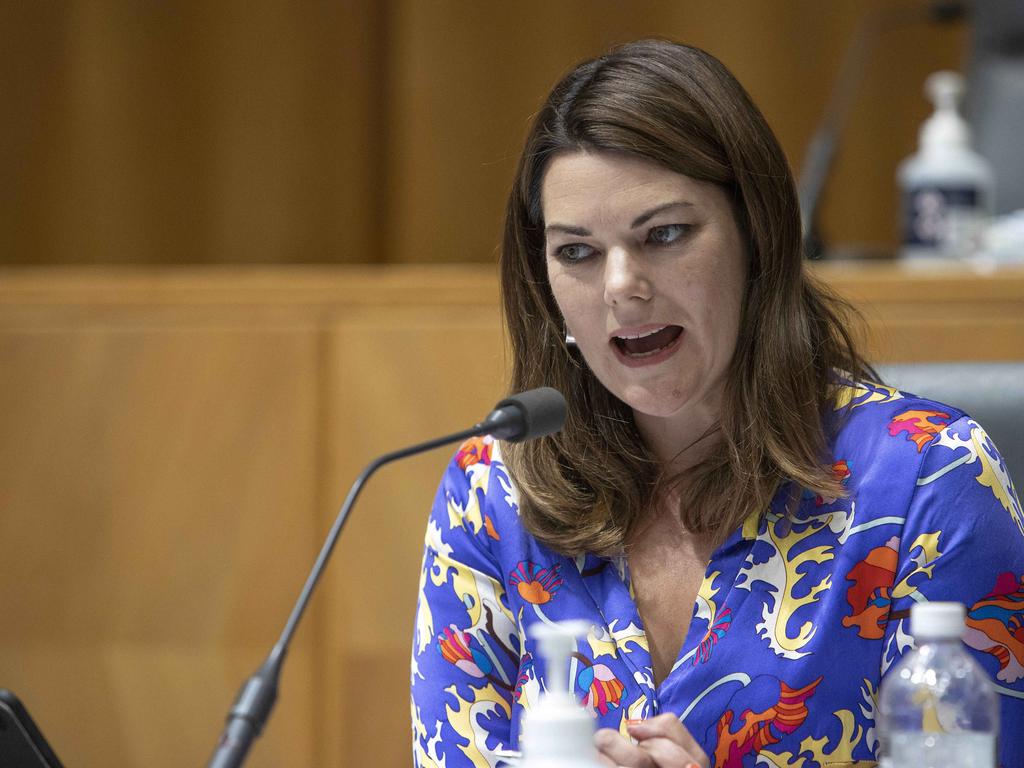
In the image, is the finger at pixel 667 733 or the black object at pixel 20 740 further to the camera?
the finger at pixel 667 733

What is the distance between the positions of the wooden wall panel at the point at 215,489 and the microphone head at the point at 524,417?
3.53 feet

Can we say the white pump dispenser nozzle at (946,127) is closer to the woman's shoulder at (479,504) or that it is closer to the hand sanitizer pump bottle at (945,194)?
the hand sanitizer pump bottle at (945,194)

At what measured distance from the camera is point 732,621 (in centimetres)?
129

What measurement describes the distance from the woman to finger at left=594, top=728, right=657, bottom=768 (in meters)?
0.08

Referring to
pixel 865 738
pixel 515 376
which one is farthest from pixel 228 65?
pixel 865 738

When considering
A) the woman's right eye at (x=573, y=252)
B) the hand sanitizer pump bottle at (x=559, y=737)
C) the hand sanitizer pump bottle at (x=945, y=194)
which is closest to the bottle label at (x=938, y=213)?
the hand sanitizer pump bottle at (x=945, y=194)

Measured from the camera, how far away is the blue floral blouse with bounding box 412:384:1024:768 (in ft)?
4.06

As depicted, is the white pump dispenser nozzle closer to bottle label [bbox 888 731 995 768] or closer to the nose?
the nose

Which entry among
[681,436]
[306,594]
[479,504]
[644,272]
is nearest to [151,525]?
[479,504]

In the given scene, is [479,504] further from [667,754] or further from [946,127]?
[946,127]

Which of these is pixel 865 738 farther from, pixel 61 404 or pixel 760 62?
pixel 760 62

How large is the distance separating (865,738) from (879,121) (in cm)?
195

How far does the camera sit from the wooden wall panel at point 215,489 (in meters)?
2.13

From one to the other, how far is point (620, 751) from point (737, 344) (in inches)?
17.8
